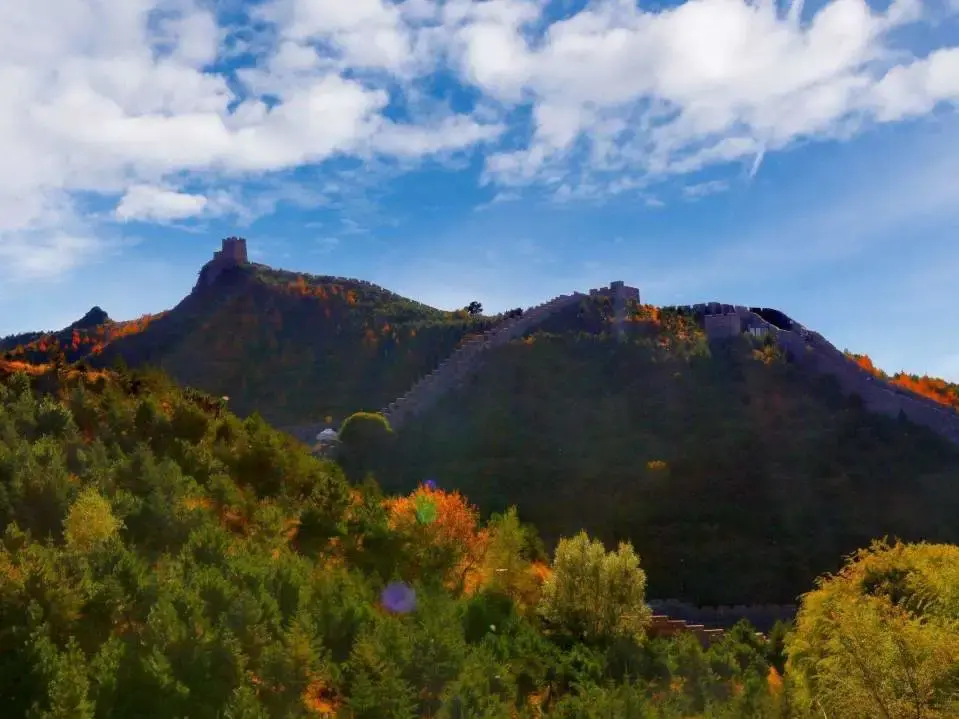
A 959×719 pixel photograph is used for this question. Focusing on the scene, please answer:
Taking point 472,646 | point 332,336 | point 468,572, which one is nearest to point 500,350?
point 332,336

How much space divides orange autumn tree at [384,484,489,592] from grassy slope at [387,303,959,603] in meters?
14.8

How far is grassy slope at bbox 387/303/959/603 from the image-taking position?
44000mm

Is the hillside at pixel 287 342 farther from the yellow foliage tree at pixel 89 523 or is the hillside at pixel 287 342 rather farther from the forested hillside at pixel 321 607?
the yellow foliage tree at pixel 89 523

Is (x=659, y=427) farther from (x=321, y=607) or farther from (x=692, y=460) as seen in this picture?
(x=321, y=607)

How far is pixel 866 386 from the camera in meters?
55.1

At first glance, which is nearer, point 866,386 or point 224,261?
point 866,386

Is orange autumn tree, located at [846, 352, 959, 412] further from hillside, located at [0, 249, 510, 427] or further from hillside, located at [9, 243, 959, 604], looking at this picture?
hillside, located at [0, 249, 510, 427]

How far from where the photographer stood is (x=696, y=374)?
2299 inches

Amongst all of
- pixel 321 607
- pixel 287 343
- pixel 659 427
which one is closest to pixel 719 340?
pixel 659 427

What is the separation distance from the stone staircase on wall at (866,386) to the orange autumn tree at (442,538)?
117ft

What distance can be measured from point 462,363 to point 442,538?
31.7 metres

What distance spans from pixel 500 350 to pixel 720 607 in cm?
2875

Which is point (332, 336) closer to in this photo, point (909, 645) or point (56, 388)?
point (56, 388)

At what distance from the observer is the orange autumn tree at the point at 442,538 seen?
28.7m
